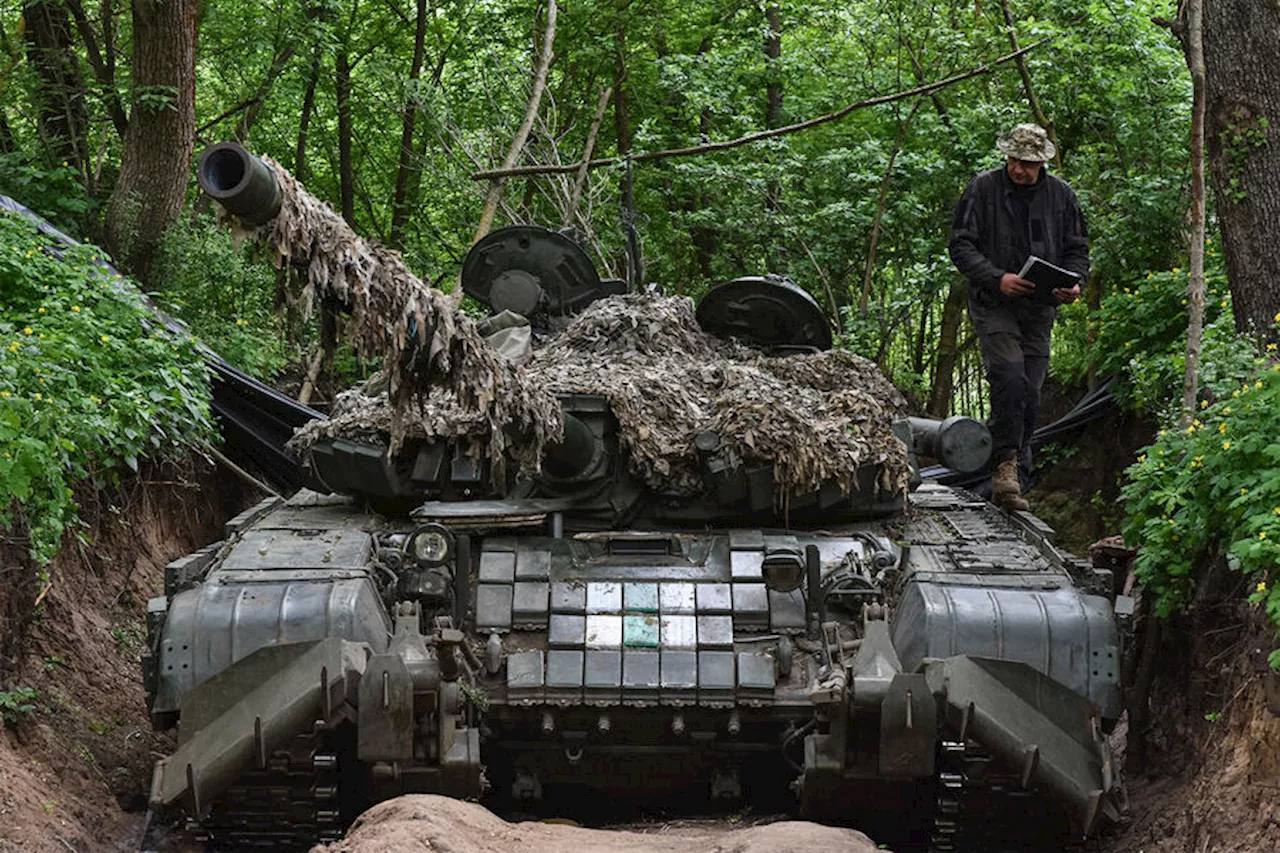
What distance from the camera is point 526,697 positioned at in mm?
7465

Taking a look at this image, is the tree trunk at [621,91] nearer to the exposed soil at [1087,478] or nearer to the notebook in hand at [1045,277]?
the exposed soil at [1087,478]

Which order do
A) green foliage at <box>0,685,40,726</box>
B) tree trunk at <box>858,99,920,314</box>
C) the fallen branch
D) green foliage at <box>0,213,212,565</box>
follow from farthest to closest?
tree trunk at <box>858,99,920,314</box>
the fallen branch
green foliage at <box>0,213,212,565</box>
green foliage at <box>0,685,40,726</box>

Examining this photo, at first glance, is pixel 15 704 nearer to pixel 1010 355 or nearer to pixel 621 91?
pixel 1010 355

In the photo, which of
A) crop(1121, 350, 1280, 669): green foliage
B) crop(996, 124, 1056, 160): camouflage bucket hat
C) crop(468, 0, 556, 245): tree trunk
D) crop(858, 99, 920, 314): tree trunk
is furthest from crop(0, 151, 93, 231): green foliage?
crop(1121, 350, 1280, 669): green foliage

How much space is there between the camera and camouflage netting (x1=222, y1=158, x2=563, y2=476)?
6098mm

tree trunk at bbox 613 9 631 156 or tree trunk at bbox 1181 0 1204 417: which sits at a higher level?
tree trunk at bbox 613 9 631 156

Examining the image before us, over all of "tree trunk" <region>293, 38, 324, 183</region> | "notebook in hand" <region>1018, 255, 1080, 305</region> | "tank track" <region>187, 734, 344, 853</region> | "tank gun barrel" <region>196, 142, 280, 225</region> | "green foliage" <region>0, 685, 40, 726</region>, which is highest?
"tree trunk" <region>293, 38, 324, 183</region>

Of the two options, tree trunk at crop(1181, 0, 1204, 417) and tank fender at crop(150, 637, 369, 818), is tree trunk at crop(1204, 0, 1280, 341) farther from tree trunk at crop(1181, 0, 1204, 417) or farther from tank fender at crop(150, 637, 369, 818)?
tank fender at crop(150, 637, 369, 818)

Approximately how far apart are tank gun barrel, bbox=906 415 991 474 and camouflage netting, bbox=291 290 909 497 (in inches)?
11.2

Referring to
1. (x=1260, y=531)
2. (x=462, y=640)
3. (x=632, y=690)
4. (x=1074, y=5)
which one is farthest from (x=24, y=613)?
(x=1074, y=5)

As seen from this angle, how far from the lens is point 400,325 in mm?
6527

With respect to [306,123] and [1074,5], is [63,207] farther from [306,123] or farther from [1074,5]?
[1074,5]

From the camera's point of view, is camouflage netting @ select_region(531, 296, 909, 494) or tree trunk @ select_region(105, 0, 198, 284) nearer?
camouflage netting @ select_region(531, 296, 909, 494)

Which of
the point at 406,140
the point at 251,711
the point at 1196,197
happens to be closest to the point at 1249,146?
the point at 1196,197
